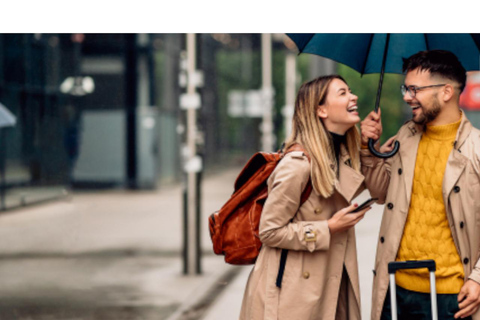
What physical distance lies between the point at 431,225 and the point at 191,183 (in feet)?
18.1

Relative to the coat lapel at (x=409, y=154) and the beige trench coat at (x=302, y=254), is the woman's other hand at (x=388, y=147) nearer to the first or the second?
the coat lapel at (x=409, y=154)

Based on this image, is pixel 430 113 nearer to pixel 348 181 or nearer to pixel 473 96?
pixel 348 181

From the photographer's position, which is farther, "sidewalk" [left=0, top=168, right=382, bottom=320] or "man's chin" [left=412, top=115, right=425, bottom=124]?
"sidewalk" [left=0, top=168, right=382, bottom=320]

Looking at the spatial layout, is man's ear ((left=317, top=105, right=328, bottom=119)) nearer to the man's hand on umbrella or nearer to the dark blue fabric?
the man's hand on umbrella

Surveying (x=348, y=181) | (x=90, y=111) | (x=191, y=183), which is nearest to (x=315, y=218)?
(x=348, y=181)

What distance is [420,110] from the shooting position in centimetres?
310

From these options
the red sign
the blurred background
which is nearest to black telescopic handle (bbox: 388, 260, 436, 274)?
the blurred background

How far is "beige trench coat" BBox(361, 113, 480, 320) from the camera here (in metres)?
2.99

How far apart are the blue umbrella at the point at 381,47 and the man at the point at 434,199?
0.54 metres

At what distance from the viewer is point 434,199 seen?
3084 millimetres

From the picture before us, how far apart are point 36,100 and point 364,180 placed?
14.0m

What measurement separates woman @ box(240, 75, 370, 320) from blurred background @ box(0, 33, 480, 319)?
1.75 metres

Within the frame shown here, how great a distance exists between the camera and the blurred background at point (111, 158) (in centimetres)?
825

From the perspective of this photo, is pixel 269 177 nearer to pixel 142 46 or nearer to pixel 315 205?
pixel 315 205
